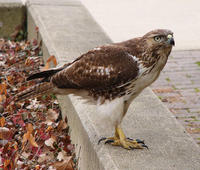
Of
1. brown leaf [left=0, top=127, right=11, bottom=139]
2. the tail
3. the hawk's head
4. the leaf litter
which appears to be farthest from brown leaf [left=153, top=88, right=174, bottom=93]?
the hawk's head

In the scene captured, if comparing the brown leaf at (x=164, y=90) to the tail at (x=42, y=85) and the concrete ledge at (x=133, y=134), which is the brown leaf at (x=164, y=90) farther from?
the tail at (x=42, y=85)

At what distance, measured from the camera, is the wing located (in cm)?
345

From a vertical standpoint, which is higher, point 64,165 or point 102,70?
point 102,70

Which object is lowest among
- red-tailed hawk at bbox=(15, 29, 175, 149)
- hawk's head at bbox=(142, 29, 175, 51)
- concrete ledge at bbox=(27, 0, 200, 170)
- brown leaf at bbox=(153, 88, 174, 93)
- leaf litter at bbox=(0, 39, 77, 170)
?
brown leaf at bbox=(153, 88, 174, 93)

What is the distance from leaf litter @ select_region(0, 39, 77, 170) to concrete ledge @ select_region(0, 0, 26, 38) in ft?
3.92

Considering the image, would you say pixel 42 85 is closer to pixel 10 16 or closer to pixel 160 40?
pixel 160 40

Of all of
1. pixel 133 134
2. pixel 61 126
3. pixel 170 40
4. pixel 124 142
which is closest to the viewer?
pixel 170 40

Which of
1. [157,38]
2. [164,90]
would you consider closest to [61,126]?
[157,38]

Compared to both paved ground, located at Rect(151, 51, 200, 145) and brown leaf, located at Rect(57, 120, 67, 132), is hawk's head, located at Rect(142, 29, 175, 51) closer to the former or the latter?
brown leaf, located at Rect(57, 120, 67, 132)

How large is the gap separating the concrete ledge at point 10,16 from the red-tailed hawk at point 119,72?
382cm

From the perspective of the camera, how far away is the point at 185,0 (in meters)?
10.8

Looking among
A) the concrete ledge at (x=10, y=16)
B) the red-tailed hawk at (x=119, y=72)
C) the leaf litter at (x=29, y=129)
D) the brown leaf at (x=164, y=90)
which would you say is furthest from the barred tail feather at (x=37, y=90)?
the concrete ledge at (x=10, y=16)

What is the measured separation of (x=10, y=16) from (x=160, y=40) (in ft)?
15.3

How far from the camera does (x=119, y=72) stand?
136 inches
